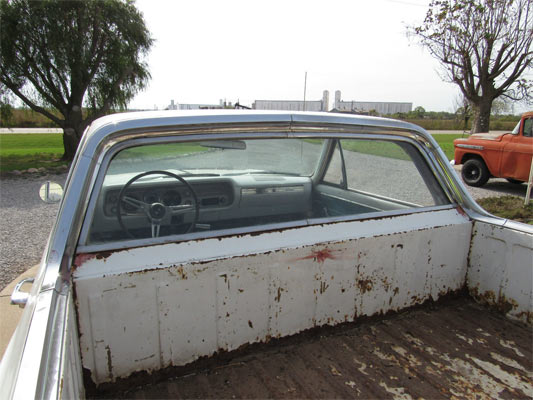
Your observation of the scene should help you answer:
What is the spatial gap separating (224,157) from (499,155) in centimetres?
873

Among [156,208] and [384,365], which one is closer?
[384,365]

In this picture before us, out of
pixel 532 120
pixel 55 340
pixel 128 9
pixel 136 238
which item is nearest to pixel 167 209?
pixel 136 238

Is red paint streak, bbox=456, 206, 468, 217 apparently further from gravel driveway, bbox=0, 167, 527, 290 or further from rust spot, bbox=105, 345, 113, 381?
gravel driveway, bbox=0, 167, 527, 290

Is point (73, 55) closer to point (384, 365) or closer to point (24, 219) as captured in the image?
point (24, 219)

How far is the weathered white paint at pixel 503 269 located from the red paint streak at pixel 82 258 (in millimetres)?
2161

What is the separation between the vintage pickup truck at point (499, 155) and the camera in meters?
8.24

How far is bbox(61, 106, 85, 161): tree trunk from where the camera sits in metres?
12.7

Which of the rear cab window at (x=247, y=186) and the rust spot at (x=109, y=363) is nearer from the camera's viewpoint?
the rust spot at (x=109, y=363)

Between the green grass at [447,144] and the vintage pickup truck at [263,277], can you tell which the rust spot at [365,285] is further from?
the green grass at [447,144]

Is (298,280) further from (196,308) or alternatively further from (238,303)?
(196,308)

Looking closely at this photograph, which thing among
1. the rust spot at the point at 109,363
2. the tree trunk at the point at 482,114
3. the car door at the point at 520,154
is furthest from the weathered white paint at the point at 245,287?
the tree trunk at the point at 482,114

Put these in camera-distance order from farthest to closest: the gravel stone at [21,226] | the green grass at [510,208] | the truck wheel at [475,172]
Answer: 1. the truck wheel at [475,172]
2. the green grass at [510,208]
3. the gravel stone at [21,226]

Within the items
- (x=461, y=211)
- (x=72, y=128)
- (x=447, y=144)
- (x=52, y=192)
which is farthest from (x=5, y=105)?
(x=447, y=144)

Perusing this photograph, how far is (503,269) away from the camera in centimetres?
215
